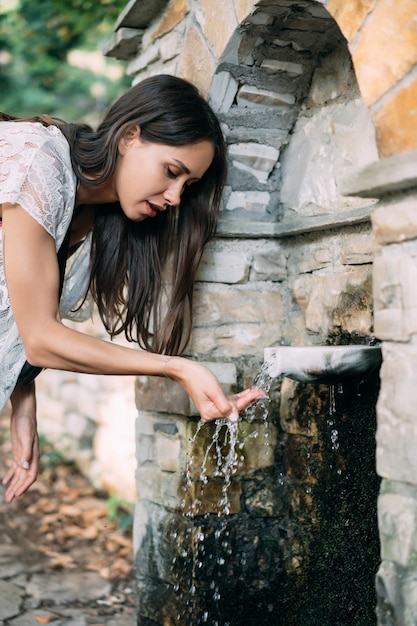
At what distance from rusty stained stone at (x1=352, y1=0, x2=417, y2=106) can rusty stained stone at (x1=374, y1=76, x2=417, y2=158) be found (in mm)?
46

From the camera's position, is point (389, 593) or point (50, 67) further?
point (50, 67)

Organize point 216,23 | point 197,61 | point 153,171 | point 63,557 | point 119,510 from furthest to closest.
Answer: point 119,510 < point 63,557 < point 197,61 < point 216,23 < point 153,171

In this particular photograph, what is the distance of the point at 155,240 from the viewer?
252cm

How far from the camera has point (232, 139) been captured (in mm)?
2551

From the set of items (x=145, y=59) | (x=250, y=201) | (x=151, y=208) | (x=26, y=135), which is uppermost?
(x=145, y=59)

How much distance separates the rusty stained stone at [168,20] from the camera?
2585mm

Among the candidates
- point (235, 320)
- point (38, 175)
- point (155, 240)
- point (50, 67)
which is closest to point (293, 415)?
point (235, 320)

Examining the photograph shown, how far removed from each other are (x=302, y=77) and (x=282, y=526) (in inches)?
66.0

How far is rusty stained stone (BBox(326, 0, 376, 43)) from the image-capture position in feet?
5.54

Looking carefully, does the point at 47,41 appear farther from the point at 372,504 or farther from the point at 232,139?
the point at 372,504

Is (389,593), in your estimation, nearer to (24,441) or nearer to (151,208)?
(151,208)

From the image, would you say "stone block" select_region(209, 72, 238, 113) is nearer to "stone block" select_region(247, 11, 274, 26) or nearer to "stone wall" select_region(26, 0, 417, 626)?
"stone wall" select_region(26, 0, 417, 626)

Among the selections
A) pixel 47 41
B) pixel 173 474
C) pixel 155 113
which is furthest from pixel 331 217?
pixel 47 41

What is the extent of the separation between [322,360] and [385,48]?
31.7 inches
